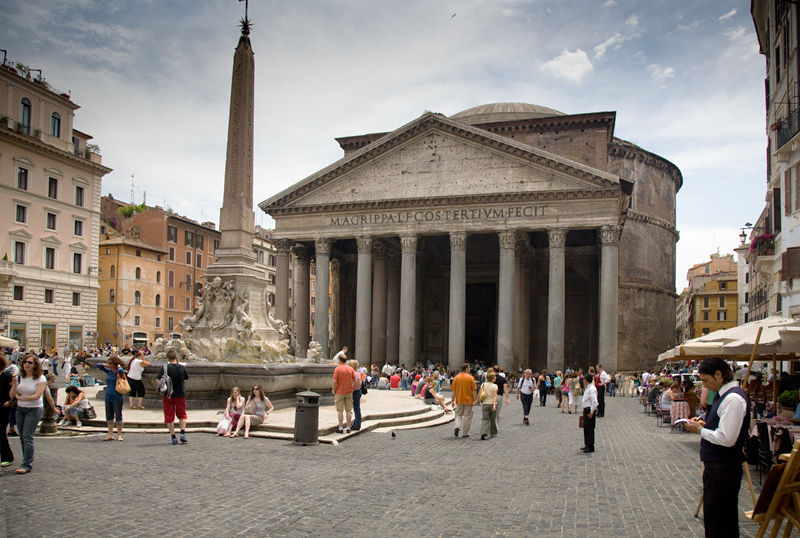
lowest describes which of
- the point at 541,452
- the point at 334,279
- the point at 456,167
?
the point at 541,452

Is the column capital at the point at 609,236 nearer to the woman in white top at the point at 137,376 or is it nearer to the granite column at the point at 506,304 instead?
the granite column at the point at 506,304

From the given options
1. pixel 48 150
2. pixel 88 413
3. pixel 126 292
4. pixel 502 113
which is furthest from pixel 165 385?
pixel 502 113

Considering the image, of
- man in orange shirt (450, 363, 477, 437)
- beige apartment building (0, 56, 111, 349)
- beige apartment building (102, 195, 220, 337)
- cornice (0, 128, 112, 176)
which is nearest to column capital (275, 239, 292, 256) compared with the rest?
beige apartment building (0, 56, 111, 349)

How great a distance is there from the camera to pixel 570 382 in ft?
63.2

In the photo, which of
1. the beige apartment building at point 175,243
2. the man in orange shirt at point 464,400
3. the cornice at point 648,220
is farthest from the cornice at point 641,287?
the man in orange shirt at point 464,400

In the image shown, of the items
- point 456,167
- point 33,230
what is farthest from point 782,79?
point 33,230

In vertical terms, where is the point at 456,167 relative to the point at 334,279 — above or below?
above

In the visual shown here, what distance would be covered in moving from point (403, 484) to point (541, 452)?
387 cm

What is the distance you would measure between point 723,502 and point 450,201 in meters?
27.0

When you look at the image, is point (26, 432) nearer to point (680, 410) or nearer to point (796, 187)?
point (680, 410)

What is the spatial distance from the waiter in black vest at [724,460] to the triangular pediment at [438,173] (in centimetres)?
2525

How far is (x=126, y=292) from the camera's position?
4397cm

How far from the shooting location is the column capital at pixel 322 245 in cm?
3347

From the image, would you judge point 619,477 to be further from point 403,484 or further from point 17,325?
point 17,325
